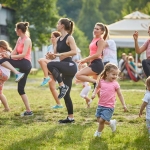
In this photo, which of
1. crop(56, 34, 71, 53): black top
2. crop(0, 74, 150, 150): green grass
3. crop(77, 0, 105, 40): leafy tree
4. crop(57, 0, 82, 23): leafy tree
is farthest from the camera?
crop(57, 0, 82, 23): leafy tree

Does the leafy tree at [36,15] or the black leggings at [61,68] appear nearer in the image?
the black leggings at [61,68]

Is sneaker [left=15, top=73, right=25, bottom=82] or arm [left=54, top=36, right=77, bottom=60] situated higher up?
arm [left=54, top=36, right=77, bottom=60]

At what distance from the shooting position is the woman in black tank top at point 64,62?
9.47 metres

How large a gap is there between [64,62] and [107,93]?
1.55 meters

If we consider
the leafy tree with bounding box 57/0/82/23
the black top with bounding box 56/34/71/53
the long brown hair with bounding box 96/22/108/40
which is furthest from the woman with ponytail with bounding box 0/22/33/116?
the leafy tree with bounding box 57/0/82/23

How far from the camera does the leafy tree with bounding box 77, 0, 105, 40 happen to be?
97.9 meters

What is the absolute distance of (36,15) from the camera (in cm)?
3841

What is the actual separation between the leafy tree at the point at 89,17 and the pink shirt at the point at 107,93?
8952 centimetres

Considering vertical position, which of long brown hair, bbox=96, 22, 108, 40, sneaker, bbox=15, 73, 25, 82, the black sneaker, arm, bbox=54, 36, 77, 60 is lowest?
the black sneaker

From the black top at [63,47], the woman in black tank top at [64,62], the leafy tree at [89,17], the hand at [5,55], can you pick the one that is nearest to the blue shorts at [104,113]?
the woman in black tank top at [64,62]

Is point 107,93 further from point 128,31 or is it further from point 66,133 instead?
point 128,31

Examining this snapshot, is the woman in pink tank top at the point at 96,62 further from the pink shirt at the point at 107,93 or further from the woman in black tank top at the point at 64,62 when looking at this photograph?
the pink shirt at the point at 107,93

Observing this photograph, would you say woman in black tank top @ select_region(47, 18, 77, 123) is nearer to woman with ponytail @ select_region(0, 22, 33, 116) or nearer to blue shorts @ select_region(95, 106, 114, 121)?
woman with ponytail @ select_region(0, 22, 33, 116)

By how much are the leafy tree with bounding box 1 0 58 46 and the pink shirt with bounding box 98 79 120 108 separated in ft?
98.9
